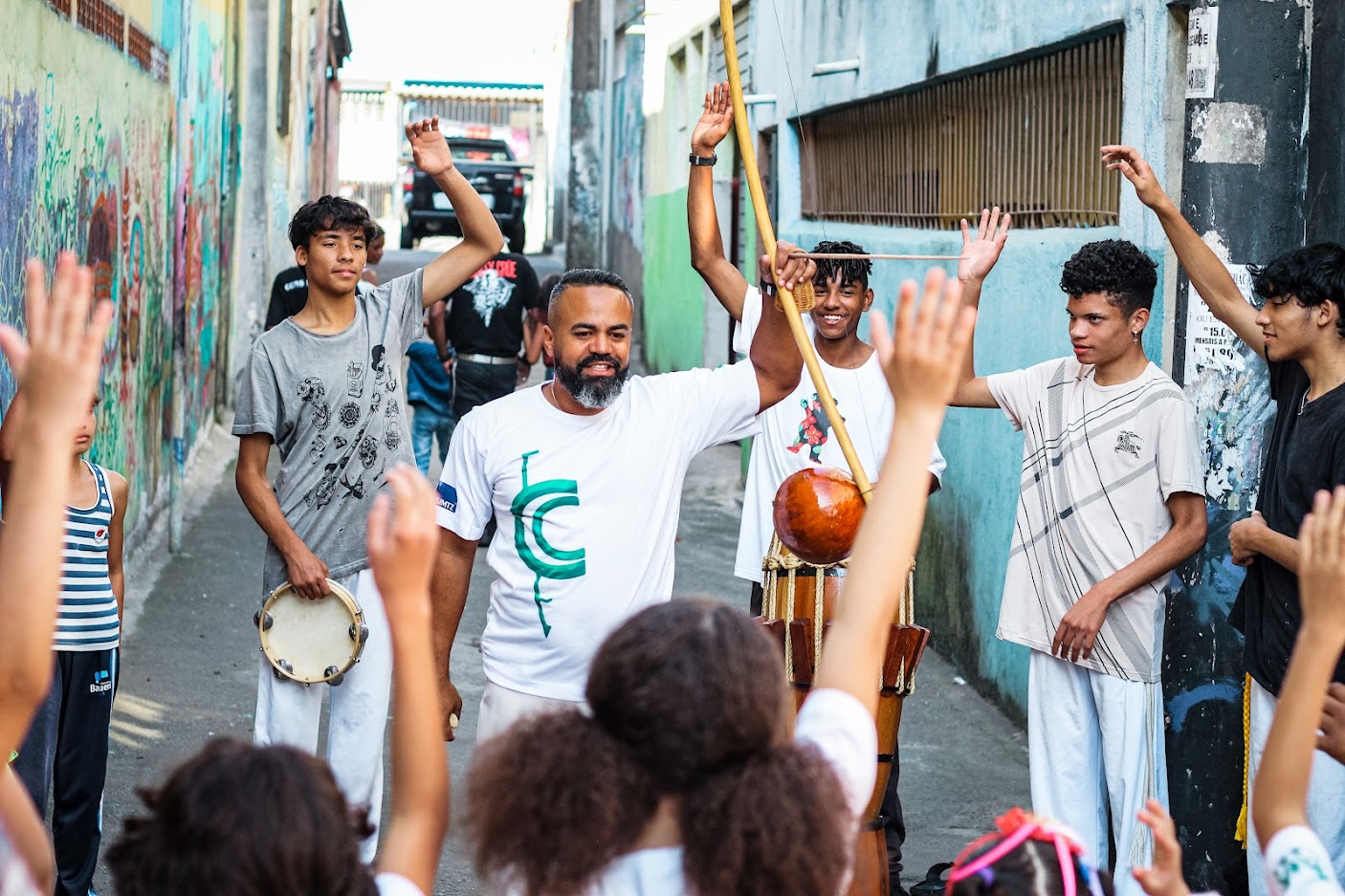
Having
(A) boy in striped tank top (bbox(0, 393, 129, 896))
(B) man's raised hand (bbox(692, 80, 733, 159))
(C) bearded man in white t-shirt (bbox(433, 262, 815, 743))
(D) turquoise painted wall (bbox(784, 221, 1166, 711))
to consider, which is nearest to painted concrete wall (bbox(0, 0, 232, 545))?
(A) boy in striped tank top (bbox(0, 393, 129, 896))

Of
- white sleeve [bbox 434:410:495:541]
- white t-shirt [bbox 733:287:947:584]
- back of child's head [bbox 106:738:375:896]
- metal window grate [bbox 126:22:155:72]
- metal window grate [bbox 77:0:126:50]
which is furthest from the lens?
metal window grate [bbox 126:22:155:72]

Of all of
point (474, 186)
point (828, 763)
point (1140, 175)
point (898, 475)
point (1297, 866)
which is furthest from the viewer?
point (474, 186)

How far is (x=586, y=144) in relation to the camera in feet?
80.9

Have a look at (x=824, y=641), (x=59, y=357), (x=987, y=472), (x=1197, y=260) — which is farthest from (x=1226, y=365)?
(x=59, y=357)

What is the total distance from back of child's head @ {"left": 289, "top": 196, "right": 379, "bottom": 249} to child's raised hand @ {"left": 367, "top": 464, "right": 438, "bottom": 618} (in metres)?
2.69

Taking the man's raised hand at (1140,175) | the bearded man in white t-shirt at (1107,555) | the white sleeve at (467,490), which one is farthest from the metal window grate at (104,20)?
the man's raised hand at (1140,175)

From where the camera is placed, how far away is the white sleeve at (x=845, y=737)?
227cm

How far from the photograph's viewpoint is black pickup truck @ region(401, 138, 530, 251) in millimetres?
29797

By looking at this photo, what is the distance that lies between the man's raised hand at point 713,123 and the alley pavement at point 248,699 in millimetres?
1842

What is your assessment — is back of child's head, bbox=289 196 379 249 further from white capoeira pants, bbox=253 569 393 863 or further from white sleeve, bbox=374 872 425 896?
white sleeve, bbox=374 872 425 896

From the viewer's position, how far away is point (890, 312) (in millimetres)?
8648

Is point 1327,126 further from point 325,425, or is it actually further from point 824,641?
point 325,425

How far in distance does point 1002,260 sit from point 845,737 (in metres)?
5.24

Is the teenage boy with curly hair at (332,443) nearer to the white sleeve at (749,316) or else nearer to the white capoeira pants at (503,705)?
the white capoeira pants at (503,705)
